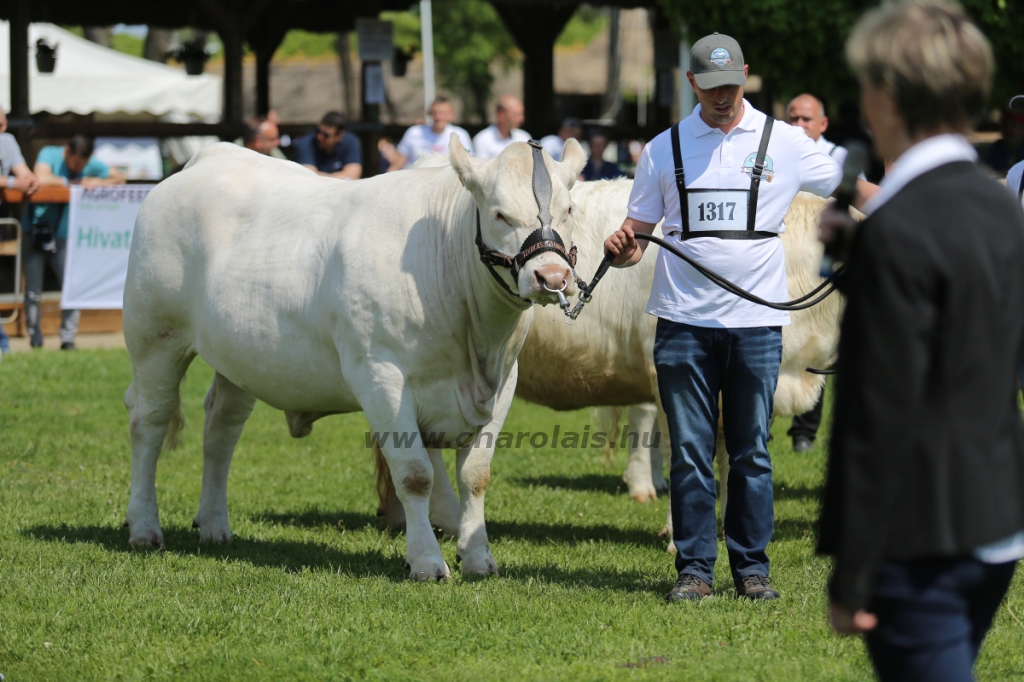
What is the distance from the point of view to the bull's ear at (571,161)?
17.9 feet

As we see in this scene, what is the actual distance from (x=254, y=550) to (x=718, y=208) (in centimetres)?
299

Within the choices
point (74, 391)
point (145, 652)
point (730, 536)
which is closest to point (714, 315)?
point (730, 536)

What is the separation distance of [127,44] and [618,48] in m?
28.1

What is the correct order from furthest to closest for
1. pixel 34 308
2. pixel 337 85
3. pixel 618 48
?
pixel 337 85, pixel 618 48, pixel 34 308

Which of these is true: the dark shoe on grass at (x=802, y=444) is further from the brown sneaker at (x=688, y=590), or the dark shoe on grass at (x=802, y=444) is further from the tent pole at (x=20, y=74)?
the tent pole at (x=20, y=74)

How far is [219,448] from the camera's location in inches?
268

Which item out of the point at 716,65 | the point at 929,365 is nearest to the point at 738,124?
the point at 716,65

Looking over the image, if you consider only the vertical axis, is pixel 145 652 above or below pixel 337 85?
below

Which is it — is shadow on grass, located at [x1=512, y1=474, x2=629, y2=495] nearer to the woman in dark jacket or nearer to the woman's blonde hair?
the woman in dark jacket

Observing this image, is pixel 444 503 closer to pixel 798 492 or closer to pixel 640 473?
pixel 640 473

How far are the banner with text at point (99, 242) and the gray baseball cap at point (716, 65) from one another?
9.87 metres

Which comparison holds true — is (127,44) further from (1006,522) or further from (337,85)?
(1006,522)

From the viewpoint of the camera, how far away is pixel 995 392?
2.38 meters

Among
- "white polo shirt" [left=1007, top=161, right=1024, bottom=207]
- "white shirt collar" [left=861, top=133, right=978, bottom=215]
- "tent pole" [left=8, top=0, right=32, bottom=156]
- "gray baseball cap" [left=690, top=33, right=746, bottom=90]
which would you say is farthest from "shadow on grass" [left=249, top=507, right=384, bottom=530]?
"tent pole" [left=8, top=0, right=32, bottom=156]
